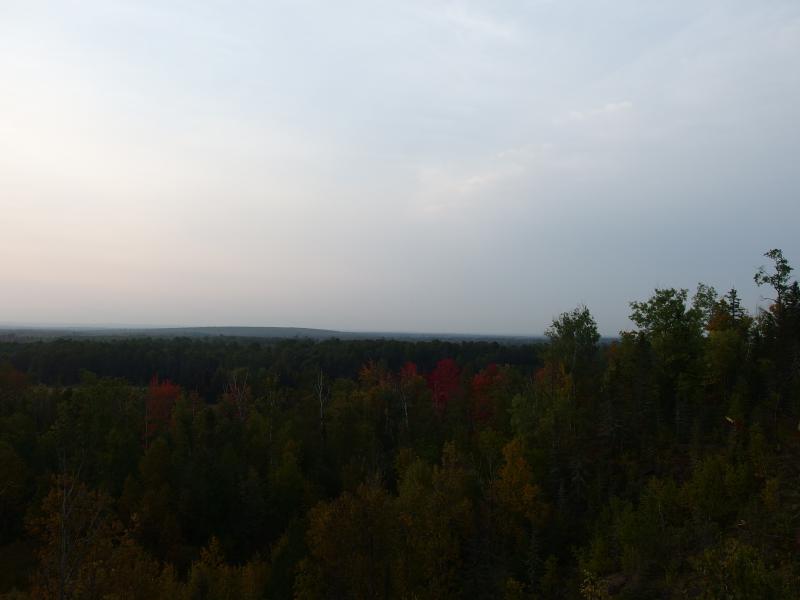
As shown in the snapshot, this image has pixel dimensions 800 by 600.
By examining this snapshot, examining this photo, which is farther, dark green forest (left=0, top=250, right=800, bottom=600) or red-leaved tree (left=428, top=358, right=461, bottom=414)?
red-leaved tree (left=428, top=358, right=461, bottom=414)

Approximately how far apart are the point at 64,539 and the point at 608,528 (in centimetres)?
2680

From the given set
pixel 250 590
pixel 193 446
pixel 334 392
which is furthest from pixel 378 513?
pixel 334 392

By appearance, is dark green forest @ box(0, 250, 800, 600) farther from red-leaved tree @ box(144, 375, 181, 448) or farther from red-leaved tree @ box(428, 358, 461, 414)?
A: red-leaved tree @ box(428, 358, 461, 414)

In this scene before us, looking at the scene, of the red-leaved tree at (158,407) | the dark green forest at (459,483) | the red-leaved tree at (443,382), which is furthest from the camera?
the red-leaved tree at (443,382)

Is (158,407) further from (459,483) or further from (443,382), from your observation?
(459,483)

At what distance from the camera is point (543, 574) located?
29.8 meters

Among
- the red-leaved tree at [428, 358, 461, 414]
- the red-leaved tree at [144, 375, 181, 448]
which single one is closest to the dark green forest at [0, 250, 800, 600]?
the red-leaved tree at [144, 375, 181, 448]

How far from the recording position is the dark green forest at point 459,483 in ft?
68.2

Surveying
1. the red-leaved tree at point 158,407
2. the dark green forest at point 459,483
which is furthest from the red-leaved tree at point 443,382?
the red-leaved tree at point 158,407

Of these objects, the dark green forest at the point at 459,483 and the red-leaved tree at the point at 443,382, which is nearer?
the dark green forest at the point at 459,483

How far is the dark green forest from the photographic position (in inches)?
818

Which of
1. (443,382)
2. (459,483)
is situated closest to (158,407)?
(443,382)

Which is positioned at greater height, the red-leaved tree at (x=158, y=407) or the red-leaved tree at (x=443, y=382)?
the red-leaved tree at (x=443, y=382)

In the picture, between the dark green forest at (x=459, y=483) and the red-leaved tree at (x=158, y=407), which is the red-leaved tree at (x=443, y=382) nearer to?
the dark green forest at (x=459, y=483)
